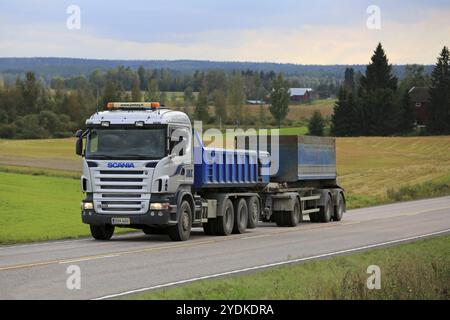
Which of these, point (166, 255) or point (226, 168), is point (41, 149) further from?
point (166, 255)

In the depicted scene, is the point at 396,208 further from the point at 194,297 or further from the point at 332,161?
the point at 194,297

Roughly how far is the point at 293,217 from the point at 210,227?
19.1ft

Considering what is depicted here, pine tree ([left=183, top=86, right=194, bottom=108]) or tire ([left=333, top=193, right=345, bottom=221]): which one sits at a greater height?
pine tree ([left=183, top=86, right=194, bottom=108])

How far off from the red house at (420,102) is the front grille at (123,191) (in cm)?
12840

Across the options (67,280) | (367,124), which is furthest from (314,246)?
(367,124)

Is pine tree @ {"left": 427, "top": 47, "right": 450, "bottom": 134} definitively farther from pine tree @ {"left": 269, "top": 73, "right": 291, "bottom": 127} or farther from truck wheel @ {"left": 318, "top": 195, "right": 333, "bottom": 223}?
truck wheel @ {"left": 318, "top": 195, "right": 333, "bottom": 223}

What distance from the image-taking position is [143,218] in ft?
83.1

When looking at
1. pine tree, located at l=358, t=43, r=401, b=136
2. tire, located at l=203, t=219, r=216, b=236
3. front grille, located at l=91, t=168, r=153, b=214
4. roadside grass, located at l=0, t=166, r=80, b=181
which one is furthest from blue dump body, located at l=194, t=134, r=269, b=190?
pine tree, located at l=358, t=43, r=401, b=136

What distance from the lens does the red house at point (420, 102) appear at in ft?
511

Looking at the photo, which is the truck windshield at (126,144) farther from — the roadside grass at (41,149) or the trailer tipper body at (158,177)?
the roadside grass at (41,149)

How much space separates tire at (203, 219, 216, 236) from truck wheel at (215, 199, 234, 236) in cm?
11

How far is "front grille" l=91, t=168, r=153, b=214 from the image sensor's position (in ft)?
83.1

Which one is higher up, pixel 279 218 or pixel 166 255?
pixel 166 255

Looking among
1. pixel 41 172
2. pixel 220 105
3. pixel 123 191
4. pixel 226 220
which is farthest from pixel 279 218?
pixel 220 105
